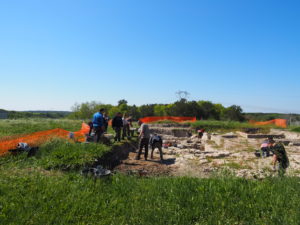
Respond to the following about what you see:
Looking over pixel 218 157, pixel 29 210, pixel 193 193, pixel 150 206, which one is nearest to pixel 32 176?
pixel 29 210

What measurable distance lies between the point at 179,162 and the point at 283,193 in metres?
5.40

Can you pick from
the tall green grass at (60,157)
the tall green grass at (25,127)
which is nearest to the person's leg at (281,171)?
the tall green grass at (60,157)

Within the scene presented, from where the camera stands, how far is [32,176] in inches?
215

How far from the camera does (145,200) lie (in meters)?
4.18

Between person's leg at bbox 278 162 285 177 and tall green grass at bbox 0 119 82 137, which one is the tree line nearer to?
tall green grass at bbox 0 119 82 137

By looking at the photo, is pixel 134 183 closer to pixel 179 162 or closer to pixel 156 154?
pixel 179 162

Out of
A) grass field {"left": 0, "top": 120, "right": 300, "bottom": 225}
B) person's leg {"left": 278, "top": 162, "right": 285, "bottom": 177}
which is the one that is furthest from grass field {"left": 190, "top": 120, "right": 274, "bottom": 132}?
grass field {"left": 0, "top": 120, "right": 300, "bottom": 225}

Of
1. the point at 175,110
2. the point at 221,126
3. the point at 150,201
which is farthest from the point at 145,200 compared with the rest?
the point at 175,110

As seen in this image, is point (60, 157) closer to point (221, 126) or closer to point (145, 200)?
point (145, 200)

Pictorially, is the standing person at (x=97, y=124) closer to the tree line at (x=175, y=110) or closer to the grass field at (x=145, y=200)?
→ the grass field at (x=145, y=200)

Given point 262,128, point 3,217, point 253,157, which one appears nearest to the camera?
point 3,217

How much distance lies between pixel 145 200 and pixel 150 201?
11 centimetres

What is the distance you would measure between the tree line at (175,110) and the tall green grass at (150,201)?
1193 inches

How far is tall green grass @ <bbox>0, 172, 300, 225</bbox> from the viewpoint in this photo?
3547 millimetres
